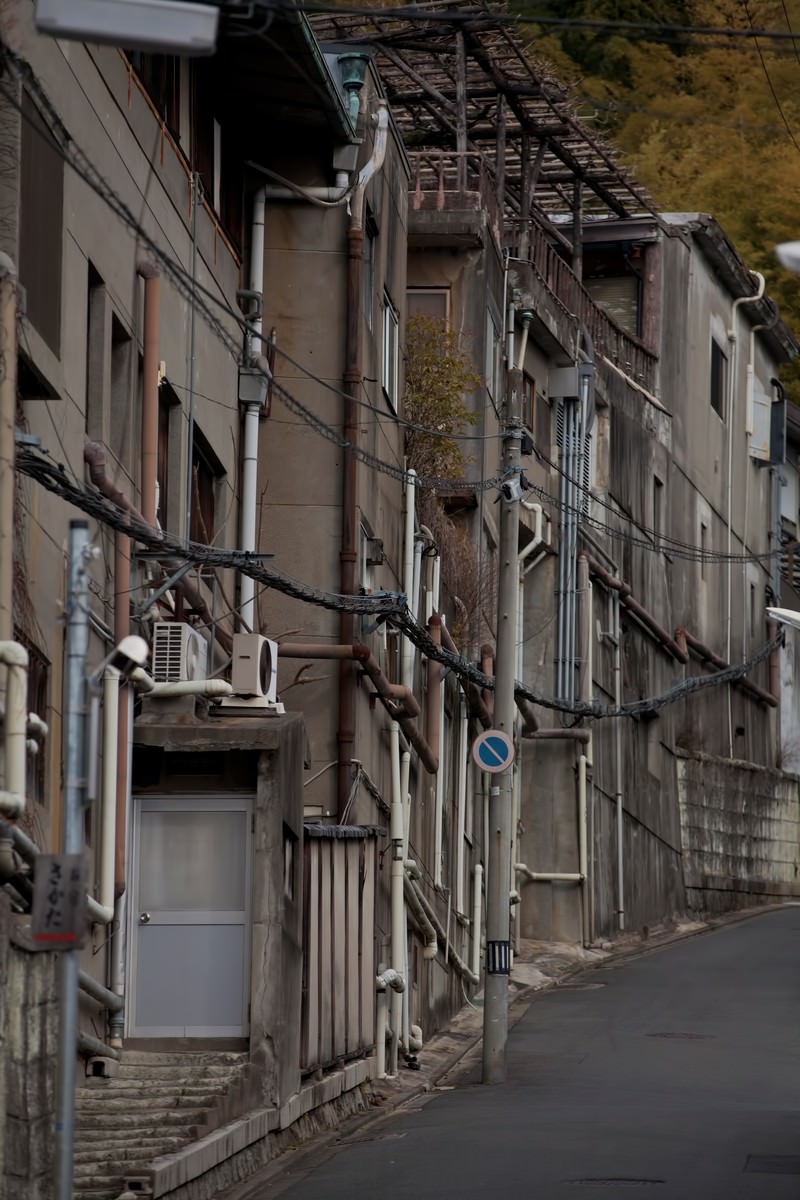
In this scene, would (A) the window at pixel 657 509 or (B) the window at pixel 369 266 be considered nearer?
(B) the window at pixel 369 266

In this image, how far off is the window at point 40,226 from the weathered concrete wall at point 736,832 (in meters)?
30.4

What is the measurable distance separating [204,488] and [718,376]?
29394mm

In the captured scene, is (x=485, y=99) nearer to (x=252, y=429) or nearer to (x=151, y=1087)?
(x=252, y=429)

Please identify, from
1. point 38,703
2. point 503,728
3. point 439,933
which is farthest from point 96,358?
point 439,933

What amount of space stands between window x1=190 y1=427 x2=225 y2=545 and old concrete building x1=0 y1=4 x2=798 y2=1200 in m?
A: 0.05

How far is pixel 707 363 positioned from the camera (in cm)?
4891

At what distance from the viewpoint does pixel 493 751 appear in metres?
23.4

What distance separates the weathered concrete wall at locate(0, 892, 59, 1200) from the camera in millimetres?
12281

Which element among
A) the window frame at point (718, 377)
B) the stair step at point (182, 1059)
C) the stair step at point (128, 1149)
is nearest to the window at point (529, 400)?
the window frame at point (718, 377)

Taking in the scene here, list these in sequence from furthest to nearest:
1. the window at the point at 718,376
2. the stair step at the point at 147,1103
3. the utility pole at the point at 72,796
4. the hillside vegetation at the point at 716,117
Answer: the hillside vegetation at the point at 716,117, the window at the point at 718,376, the stair step at the point at 147,1103, the utility pole at the point at 72,796

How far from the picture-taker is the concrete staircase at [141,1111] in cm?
1426

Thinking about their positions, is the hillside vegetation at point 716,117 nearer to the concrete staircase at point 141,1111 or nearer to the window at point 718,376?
the window at point 718,376

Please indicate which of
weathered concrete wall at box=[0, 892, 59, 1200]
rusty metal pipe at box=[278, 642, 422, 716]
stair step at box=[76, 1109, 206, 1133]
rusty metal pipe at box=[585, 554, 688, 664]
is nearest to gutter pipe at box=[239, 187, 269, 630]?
rusty metal pipe at box=[278, 642, 422, 716]

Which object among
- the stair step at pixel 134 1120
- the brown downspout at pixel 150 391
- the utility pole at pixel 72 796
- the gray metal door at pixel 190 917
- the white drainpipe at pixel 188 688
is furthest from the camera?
the brown downspout at pixel 150 391
